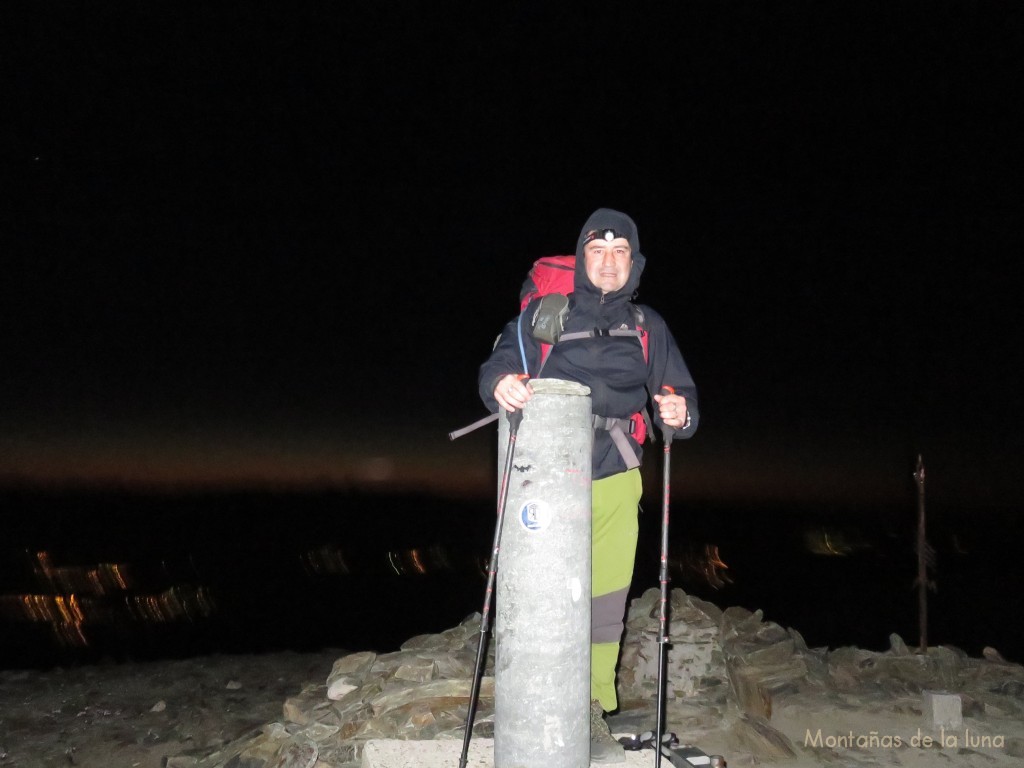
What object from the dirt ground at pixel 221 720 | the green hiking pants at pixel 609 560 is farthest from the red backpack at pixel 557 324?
the dirt ground at pixel 221 720

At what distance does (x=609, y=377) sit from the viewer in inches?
215

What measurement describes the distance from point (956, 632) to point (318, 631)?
1210 inches

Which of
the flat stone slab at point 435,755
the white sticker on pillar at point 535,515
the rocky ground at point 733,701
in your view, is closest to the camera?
the white sticker on pillar at point 535,515

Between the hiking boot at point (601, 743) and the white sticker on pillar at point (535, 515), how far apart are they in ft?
5.66

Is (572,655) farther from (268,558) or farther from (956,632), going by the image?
(268,558)

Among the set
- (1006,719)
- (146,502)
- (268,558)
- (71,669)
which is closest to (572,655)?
(1006,719)

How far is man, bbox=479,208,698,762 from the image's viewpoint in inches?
215

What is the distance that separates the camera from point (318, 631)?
38.3m

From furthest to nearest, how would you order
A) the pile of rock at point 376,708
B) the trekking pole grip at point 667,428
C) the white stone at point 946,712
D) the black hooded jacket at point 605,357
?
the white stone at point 946,712 < the pile of rock at point 376,708 < the trekking pole grip at point 667,428 < the black hooded jacket at point 605,357

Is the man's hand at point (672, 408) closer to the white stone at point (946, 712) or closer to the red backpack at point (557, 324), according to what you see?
the red backpack at point (557, 324)

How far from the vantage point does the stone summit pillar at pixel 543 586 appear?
15.9 feet

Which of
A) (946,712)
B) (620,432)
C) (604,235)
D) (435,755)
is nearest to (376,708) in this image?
(435,755)

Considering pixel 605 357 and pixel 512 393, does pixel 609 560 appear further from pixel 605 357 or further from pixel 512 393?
pixel 512 393

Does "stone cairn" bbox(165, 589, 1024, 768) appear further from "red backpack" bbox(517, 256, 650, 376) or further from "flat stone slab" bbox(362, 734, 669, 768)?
"red backpack" bbox(517, 256, 650, 376)
